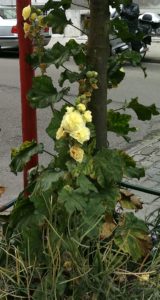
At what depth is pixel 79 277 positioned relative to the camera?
6.73 feet

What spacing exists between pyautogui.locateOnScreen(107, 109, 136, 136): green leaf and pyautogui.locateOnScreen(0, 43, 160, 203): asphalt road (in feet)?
7.19

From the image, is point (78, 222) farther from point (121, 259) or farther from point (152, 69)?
point (152, 69)

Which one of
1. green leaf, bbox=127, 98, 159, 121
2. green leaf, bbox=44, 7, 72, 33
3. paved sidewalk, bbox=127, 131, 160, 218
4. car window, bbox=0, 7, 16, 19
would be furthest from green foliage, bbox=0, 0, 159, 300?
car window, bbox=0, 7, 16, 19

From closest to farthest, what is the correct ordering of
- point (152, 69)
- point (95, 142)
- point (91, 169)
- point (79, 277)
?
1. point (79, 277)
2. point (91, 169)
3. point (95, 142)
4. point (152, 69)

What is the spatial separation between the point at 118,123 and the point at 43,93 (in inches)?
17.0

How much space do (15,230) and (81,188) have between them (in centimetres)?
42

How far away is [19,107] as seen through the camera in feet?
27.5

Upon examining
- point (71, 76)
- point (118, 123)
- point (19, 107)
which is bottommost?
point (19, 107)

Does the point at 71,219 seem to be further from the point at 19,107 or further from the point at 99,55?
the point at 19,107

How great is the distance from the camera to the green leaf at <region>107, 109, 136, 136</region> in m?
2.62

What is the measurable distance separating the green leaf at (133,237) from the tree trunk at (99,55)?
0.40 m

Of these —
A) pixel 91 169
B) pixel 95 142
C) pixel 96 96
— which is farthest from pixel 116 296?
pixel 96 96

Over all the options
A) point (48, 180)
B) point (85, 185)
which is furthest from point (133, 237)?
point (48, 180)

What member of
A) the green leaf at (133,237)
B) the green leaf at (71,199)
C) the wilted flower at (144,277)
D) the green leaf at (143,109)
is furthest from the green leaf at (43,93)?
the wilted flower at (144,277)
